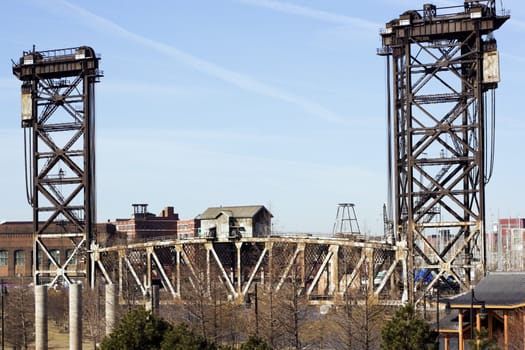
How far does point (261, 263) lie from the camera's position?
94750 mm

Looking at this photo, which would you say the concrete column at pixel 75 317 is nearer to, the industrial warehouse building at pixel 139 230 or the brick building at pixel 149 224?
the industrial warehouse building at pixel 139 230

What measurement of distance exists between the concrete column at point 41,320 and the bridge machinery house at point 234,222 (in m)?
27.4

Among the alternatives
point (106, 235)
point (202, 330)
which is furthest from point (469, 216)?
point (106, 235)

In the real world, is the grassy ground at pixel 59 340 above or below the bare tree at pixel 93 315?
below

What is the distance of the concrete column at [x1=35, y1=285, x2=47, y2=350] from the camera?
69.1 meters

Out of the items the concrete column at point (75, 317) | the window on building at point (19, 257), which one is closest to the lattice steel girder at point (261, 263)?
the concrete column at point (75, 317)

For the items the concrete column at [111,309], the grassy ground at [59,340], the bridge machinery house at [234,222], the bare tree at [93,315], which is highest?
the bridge machinery house at [234,222]

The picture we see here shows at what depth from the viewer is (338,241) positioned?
87.4m

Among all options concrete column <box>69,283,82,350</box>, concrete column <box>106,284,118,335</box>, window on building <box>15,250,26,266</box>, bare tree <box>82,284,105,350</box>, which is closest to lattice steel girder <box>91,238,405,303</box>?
bare tree <box>82,284,105,350</box>

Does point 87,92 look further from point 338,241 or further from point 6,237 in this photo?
point 6,237

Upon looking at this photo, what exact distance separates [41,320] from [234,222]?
101 feet

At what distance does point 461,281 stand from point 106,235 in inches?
2223

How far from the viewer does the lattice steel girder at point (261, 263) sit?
84444mm

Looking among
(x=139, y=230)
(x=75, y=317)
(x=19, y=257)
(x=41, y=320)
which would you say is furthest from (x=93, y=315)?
(x=139, y=230)
